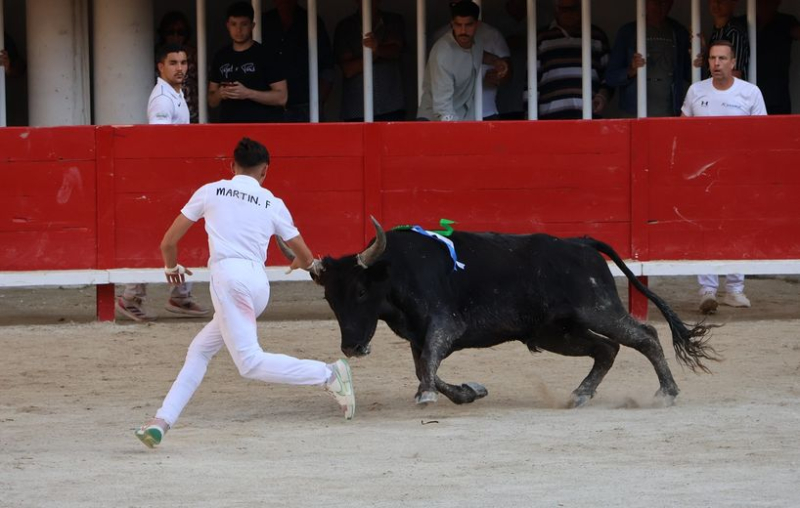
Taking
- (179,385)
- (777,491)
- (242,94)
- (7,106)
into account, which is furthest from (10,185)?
(777,491)

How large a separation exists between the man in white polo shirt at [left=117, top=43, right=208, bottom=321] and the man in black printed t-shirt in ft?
1.22

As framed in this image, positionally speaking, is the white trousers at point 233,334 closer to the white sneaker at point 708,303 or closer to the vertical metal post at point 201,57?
the white sneaker at point 708,303

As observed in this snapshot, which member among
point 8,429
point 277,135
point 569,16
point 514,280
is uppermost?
point 569,16

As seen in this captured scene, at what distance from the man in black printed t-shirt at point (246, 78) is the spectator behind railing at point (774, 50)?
3.53 metres

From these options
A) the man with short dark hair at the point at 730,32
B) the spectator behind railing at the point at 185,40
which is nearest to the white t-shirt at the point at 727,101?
the man with short dark hair at the point at 730,32

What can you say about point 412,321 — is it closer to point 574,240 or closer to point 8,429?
point 574,240

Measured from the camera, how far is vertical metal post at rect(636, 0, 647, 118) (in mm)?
11922

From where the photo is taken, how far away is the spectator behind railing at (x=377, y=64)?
40.4 ft

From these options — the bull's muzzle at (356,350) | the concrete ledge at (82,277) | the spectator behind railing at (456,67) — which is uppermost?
the spectator behind railing at (456,67)

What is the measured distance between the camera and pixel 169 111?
10.5 metres

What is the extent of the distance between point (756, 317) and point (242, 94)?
360 cm

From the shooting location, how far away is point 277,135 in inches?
420

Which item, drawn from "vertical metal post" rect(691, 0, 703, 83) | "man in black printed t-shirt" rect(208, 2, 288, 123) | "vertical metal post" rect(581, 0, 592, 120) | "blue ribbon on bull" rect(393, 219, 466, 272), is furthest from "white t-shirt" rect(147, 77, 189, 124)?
"vertical metal post" rect(691, 0, 703, 83)

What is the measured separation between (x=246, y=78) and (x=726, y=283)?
3434 mm
